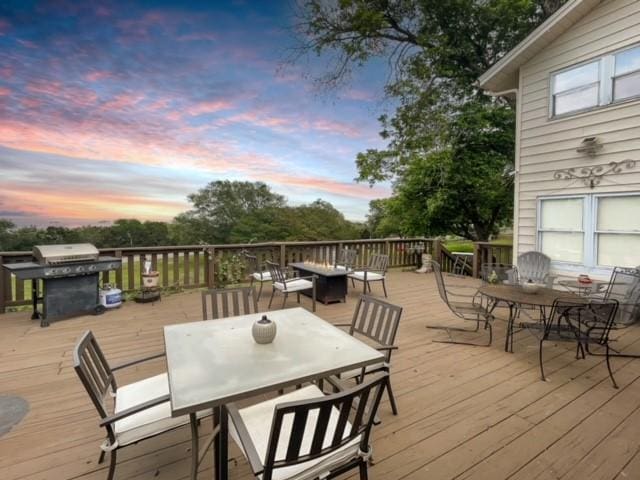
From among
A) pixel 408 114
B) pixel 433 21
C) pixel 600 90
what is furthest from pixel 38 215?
pixel 433 21

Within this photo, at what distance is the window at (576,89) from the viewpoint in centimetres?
474

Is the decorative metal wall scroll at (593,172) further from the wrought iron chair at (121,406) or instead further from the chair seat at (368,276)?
the wrought iron chair at (121,406)

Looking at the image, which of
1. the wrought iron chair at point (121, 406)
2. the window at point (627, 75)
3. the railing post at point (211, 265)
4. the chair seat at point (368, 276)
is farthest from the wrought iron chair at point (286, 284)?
the window at point (627, 75)

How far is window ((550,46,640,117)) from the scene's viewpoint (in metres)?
4.40

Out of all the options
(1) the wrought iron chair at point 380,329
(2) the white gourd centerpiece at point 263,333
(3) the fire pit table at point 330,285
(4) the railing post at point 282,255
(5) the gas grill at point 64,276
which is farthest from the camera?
(4) the railing post at point 282,255

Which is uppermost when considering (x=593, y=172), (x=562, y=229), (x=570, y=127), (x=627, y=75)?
(x=627, y=75)

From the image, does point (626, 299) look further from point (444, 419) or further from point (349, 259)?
point (349, 259)

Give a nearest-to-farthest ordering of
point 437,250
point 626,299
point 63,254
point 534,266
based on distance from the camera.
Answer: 1. point 626,299
2. point 63,254
3. point 534,266
4. point 437,250

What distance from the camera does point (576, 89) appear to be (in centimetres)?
493

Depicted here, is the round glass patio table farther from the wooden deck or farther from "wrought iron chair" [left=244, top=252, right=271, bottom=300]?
"wrought iron chair" [left=244, top=252, right=271, bottom=300]

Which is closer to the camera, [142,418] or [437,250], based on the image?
[142,418]

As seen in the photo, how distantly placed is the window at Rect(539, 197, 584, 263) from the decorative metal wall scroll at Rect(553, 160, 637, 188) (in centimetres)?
32

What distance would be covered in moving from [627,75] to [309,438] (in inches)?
251

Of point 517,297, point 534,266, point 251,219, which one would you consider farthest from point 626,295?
point 251,219
